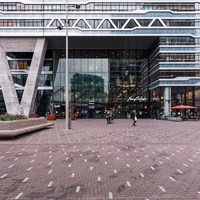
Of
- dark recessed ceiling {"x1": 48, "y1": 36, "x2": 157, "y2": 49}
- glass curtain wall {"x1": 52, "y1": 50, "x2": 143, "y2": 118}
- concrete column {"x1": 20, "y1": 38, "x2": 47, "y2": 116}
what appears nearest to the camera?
concrete column {"x1": 20, "y1": 38, "x2": 47, "y2": 116}

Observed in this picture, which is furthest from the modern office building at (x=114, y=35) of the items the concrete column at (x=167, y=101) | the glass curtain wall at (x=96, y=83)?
the glass curtain wall at (x=96, y=83)

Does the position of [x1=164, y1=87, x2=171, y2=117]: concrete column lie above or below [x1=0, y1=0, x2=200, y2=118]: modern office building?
below

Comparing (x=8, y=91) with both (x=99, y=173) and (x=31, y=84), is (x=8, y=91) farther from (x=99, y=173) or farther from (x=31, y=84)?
(x=99, y=173)

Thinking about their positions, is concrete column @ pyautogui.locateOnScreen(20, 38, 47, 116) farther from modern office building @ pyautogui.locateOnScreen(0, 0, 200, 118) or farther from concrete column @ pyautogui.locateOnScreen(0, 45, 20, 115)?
concrete column @ pyautogui.locateOnScreen(0, 45, 20, 115)

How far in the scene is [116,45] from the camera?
69.4 meters

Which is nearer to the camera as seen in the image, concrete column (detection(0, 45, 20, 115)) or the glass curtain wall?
concrete column (detection(0, 45, 20, 115))

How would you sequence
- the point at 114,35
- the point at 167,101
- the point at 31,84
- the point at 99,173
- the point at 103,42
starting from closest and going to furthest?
the point at 99,173, the point at 31,84, the point at 114,35, the point at 167,101, the point at 103,42

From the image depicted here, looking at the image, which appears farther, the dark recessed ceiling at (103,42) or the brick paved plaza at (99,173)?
the dark recessed ceiling at (103,42)

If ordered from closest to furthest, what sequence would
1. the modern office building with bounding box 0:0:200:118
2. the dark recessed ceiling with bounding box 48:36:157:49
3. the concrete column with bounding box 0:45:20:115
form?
1. the concrete column with bounding box 0:45:20:115
2. the modern office building with bounding box 0:0:200:118
3. the dark recessed ceiling with bounding box 48:36:157:49

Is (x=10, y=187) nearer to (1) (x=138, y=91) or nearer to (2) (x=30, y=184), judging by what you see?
(2) (x=30, y=184)

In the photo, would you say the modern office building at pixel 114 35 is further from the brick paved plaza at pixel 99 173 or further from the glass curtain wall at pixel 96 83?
the brick paved plaza at pixel 99 173

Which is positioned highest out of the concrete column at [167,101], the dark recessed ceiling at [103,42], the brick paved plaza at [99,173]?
the dark recessed ceiling at [103,42]

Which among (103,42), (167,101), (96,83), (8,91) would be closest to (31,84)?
(8,91)

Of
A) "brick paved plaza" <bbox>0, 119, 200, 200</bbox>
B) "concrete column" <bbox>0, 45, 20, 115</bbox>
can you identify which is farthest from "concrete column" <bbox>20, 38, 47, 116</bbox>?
"brick paved plaza" <bbox>0, 119, 200, 200</bbox>
